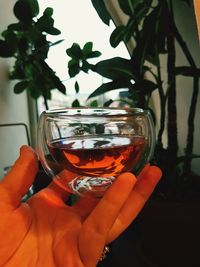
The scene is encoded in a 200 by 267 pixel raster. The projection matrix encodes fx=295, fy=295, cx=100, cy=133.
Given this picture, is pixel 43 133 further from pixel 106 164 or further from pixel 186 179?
pixel 186 179

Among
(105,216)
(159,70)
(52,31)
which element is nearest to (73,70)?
(52,31)

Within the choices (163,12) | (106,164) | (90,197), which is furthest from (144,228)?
(163,12)

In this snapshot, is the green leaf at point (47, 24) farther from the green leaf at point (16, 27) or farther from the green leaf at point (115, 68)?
the green leaf at point (115, 68)

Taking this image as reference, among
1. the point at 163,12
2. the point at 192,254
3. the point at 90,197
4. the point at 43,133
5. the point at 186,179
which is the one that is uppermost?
the point at 163,12

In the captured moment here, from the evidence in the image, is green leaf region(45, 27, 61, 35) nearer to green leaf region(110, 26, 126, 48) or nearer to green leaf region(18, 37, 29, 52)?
green leaf region(18, 37, 29, 52)

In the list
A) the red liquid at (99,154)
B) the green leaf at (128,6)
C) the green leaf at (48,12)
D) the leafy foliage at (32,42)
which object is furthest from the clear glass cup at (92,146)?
the green leaf at (48,12)

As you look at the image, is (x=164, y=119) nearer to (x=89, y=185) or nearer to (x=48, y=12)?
(x=89, y=185)

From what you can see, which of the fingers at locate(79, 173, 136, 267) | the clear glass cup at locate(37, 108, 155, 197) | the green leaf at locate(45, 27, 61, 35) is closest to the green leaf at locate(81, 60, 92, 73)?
the green leaf at locate(45, 27, 61, 35)
